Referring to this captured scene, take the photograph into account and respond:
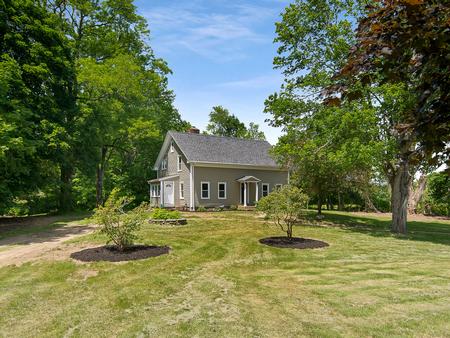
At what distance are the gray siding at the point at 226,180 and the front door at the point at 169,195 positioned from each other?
3.13 metres

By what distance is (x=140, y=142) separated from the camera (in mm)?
31750

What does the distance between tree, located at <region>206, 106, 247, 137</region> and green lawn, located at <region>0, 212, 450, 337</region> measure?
47125 mm

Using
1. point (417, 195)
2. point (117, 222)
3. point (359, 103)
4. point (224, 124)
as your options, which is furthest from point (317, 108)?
point (224, 124)

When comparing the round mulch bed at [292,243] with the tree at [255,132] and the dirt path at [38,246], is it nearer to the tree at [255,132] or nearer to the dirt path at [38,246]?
the dirt path at [38,246]

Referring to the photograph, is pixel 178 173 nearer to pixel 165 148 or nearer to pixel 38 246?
pixel 165 148

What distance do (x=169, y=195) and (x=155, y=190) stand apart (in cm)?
325

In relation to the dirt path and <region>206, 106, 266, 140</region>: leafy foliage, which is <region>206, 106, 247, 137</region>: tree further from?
the dirt path

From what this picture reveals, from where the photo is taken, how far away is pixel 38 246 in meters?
11.1

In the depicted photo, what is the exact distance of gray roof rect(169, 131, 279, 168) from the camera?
27203 millimetres

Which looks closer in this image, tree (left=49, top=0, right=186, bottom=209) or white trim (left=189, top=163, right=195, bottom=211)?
tree (left=49, top=0, right=186, bottom=209)

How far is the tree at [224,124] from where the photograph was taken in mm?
56156

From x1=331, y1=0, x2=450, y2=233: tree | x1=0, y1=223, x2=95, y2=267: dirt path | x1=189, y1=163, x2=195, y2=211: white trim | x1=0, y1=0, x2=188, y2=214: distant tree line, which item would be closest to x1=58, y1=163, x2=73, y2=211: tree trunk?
x1=0, y1=0, x2=188, y2=214: distant tree line

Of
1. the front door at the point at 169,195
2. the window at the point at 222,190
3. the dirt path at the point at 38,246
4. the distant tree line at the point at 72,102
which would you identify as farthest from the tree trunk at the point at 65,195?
the window at the point at 222,190

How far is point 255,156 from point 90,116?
47.8 feet
